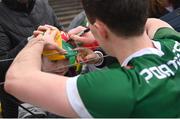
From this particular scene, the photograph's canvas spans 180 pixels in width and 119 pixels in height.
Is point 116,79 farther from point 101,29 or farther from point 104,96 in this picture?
point 101,29

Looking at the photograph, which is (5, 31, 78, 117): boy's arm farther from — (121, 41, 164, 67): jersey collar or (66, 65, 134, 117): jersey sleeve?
(121, 41, 164, 67): jersey collar

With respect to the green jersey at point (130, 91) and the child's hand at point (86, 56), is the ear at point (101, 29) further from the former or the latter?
the child's hand at point (86, 56)

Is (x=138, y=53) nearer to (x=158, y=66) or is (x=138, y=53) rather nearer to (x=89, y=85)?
(x=158, y=66)

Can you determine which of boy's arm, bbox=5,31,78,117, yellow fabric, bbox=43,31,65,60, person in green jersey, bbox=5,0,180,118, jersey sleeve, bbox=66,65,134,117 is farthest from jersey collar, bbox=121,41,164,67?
yellow fabric, bbox=43,31,65,60

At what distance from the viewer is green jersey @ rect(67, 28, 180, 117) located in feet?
3.75

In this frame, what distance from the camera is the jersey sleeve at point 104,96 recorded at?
1134mm

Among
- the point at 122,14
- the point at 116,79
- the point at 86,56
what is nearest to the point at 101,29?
the point at 122,14

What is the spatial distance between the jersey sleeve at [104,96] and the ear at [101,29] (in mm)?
171

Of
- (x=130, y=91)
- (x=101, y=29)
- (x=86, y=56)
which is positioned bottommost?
(x=86, y=56)

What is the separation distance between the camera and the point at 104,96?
45.0 inches

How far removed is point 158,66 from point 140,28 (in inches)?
5.7

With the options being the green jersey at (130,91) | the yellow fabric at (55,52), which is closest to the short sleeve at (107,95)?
the green jersey at (130,91)

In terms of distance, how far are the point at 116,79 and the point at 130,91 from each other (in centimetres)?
6

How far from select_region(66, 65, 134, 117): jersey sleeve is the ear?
6.7 inches
